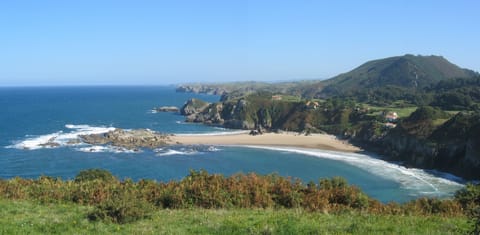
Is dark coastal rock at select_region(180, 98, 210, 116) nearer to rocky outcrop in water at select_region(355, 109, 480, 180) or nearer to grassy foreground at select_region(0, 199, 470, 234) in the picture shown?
rocky outcrop in water at select_region(355, 109, 480, 180)

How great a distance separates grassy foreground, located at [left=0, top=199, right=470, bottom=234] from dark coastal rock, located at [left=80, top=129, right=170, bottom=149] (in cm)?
7175

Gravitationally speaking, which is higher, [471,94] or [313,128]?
[471,94]

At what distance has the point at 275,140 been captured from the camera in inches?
3819

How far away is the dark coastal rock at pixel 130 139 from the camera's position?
85125 mm

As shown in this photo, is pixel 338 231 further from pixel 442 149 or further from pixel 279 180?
pixel 442 149

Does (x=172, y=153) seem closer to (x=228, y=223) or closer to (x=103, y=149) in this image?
(x=103, y=149)

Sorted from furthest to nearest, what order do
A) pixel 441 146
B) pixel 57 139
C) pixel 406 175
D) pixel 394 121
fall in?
pixel 394 121 → pixel 57 139 → pixel 441 146 → pixel 406 175

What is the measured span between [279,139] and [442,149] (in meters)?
37.6

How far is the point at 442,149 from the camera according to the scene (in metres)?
68.0

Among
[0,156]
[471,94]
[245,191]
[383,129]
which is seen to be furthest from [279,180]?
[471,94]

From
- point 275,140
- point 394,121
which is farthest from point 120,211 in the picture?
point 394,121

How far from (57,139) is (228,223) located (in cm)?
8726

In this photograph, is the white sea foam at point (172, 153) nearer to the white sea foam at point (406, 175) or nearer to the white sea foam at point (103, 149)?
the white sea foam at point (103, 149)

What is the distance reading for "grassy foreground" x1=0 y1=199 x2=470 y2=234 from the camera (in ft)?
32.1
